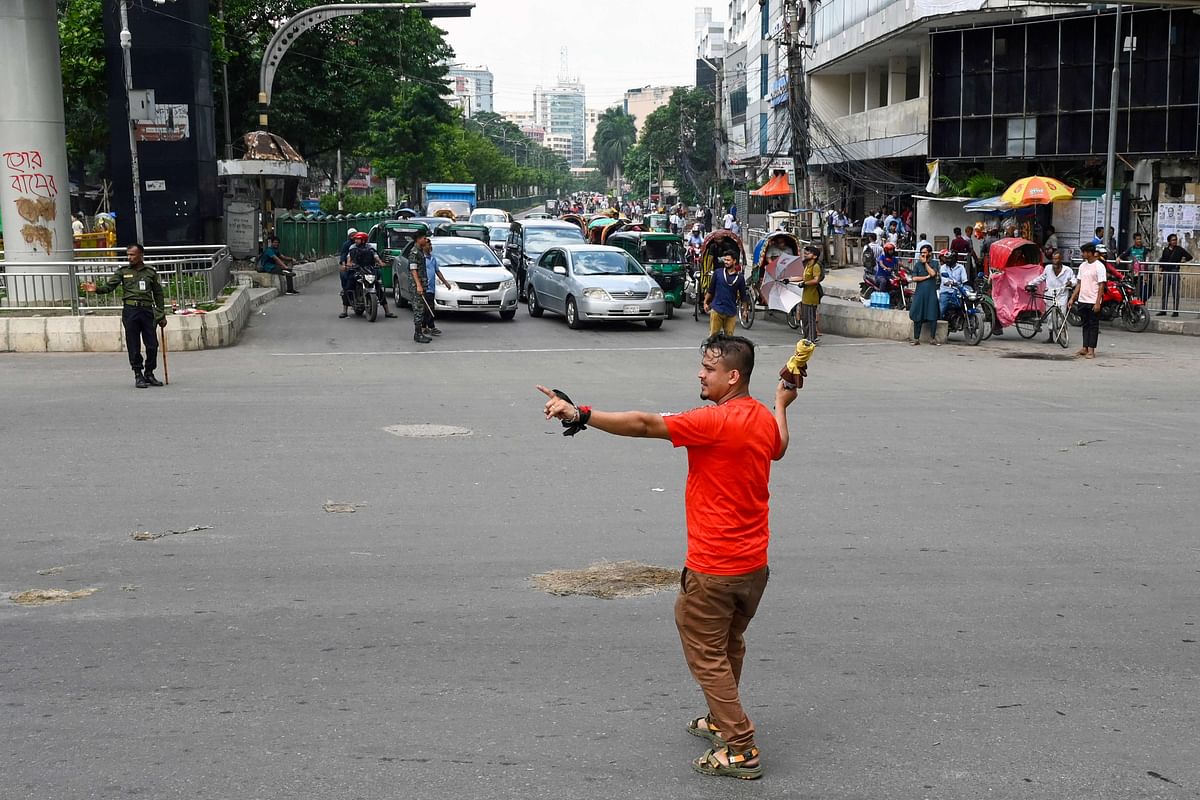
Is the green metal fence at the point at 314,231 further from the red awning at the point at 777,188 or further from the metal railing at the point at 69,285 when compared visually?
the metal railing at the point at 69,285

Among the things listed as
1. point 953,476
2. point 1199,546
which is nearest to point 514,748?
point 1199,546

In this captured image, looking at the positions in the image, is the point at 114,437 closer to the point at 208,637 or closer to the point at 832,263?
the point at 208,637

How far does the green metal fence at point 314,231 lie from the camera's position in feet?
122

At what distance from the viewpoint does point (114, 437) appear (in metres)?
11.2

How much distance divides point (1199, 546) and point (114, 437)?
29.1 ft

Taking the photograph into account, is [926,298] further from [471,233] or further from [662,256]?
[471,233]

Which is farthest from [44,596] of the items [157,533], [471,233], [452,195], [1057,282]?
[452,195]

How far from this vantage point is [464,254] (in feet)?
83.9

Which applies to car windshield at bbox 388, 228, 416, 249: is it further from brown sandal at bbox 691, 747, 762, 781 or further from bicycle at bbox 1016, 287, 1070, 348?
brown sandal at bbox 691, 747, 762, 781

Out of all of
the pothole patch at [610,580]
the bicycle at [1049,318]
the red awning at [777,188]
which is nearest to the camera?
the pothole patch at [610,580]

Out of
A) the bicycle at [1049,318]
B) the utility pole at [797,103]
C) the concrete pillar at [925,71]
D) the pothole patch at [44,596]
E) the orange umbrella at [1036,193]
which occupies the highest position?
the concrete pillar at [925,71]

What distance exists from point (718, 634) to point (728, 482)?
55 centimetres

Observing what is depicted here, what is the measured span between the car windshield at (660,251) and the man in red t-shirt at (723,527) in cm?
2332

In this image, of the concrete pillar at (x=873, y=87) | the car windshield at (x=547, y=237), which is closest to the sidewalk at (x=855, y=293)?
the car windshield at (x=547, y=237)
